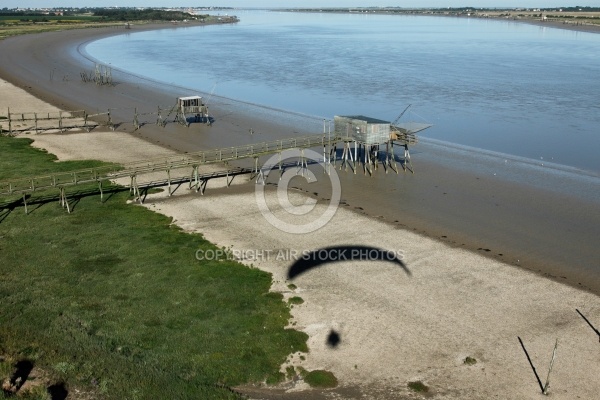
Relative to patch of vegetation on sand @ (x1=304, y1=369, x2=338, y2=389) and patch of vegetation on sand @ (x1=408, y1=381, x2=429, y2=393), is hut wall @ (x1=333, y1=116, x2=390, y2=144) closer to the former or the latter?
patch of vegetation on sand @ (x1=304, y1=369, x2=338, y2=389)

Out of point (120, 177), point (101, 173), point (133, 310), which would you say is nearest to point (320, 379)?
point (133, 310)

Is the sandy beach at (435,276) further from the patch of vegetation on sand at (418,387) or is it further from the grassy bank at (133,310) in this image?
the grassy bank at (133,310)

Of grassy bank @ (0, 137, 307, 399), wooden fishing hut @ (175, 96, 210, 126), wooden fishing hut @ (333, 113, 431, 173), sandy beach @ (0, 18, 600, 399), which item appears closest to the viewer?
grassy bank @ (0, 137, 307, 399)

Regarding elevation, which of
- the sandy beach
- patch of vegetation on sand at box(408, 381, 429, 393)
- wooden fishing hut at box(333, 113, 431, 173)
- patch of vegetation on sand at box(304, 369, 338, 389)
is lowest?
patch of vegetation on sand at box(408, 381, 429, 393)

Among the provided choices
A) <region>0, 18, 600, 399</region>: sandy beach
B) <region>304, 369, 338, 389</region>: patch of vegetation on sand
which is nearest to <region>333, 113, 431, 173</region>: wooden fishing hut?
<region>0, 18, 600, 399</region>: sandy beach

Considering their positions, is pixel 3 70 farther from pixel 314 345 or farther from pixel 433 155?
pixel 314 345

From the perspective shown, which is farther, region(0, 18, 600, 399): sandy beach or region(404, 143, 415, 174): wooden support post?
region(404, 143, 415, 174): wooden support post

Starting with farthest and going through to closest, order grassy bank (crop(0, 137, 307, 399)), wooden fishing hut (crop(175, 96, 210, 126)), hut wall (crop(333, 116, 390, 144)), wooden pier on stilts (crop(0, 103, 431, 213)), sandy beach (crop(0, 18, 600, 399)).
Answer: wooden fishing hut (crop(175, 96, 210, 126))
hut wall (crop(333, 116, 390, 144))
wooden pier on stilts (crop(0, 103, 431, 213))
sandy beach (crop(0, 18, 600, 399))
grassy bank (crop(0, 137, 307, 399))
